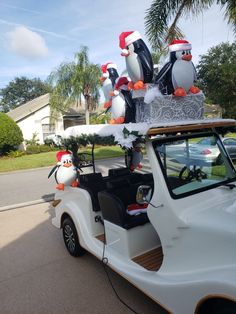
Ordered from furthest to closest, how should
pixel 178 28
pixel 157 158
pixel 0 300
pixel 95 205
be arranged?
pixel 178 28
pixel 95 205
pixel 0 300
pixel 157 158

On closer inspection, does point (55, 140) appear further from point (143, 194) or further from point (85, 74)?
point (85, 74)

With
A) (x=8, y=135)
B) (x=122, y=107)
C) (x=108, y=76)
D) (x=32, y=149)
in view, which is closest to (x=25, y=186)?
(x=108, y=76)

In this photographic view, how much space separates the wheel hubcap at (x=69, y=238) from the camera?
4.40m

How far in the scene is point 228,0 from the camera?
25.1 feet

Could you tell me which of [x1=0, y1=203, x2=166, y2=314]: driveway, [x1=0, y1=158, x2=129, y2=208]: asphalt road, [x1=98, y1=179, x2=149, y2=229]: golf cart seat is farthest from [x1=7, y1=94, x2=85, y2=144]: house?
[x1=98, y1=179, x2=149, y2=229]: golf cart seat

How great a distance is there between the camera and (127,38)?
355 cm

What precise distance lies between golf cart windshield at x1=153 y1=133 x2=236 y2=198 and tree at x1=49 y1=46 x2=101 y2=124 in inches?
773

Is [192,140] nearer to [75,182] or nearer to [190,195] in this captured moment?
[190,195]

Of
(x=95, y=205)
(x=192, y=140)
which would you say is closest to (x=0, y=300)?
(x=95, y=205)

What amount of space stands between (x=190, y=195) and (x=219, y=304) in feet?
3.31

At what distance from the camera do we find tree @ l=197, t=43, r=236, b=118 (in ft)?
94.2

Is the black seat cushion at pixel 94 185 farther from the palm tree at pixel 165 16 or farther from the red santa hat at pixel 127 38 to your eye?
the palm tree at pixel 165 16

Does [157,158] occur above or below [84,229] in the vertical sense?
above

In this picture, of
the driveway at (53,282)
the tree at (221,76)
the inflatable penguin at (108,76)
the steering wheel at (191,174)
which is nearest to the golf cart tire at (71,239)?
the driveway at (53,282)
